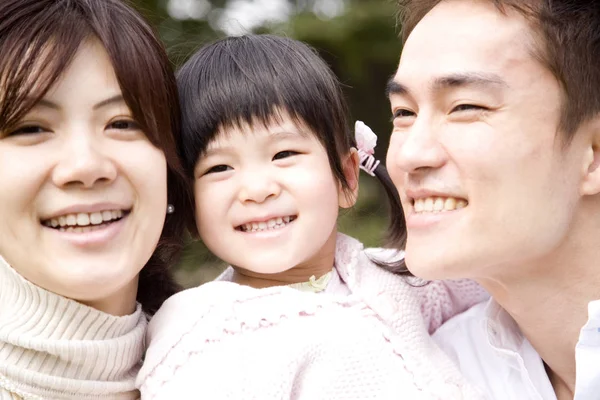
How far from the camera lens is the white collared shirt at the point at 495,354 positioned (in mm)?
2717

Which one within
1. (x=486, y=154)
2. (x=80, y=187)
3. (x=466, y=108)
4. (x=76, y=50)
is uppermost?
(x=76, y=50)

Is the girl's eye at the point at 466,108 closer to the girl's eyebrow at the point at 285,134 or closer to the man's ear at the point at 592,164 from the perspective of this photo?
the man's ear at the point at 592,164

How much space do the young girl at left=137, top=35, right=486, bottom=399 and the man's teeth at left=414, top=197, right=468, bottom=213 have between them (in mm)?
338

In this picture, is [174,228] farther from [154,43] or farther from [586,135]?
[586,135]

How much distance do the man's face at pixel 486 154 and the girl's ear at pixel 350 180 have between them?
1.08ft

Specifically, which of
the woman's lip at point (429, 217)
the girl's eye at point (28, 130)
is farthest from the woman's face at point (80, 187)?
the woman's lip at point (429, 217)

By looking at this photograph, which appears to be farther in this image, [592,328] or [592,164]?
[592,164]

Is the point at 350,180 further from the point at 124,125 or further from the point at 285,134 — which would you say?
the point at 124,125

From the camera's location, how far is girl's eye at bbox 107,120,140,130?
92.1 inches

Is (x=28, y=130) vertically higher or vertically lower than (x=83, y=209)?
higher

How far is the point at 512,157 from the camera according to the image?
7.85ft

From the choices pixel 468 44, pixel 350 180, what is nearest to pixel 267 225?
pixel 350 180

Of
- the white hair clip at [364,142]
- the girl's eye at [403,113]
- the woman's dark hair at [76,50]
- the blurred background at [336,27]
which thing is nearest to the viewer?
the woman's dark hair at [76,50]

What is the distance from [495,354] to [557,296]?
1.10 ft
